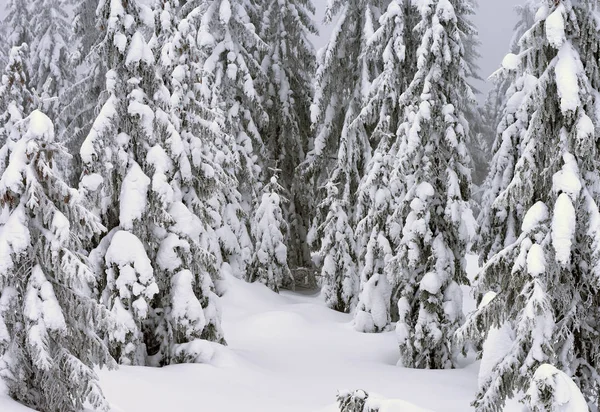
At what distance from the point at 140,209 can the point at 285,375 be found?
4.42 m

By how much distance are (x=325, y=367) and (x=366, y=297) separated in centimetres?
350

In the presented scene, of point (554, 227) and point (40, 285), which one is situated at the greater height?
point (554, 227)

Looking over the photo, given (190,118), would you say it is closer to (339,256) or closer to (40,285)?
(339,256)

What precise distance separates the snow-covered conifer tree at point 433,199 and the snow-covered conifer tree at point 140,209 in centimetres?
472

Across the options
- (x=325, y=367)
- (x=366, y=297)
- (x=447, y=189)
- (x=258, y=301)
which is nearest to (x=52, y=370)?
(x=325, y=367)

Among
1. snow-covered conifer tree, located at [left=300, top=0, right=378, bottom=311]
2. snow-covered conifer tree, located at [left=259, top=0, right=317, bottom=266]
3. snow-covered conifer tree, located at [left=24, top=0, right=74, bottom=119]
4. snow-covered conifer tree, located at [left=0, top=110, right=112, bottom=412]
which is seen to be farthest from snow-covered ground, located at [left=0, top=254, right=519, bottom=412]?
snow-covered conifer tree, located at [left=24, top=0, right=74, bottom=119]

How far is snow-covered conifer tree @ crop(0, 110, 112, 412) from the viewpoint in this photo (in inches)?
238

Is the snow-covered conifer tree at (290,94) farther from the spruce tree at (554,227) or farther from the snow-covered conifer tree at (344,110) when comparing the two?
the spruce tree at (554,227)

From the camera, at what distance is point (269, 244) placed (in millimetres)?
20234

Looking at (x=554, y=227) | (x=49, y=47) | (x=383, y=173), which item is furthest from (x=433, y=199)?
(x=49, y=47)

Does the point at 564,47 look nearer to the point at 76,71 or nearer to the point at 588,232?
the point at 588,232

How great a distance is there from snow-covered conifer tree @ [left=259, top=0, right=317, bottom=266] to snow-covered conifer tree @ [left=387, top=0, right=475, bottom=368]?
32.5ft

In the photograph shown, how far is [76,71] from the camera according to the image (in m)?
30.0

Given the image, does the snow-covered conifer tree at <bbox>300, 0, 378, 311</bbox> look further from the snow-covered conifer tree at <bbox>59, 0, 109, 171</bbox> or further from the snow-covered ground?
the snow-covered conifer tree at <bbox>59, 0, 109, 171</bbox>
